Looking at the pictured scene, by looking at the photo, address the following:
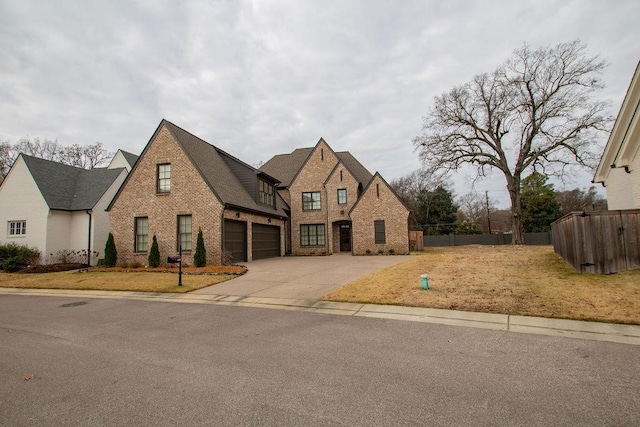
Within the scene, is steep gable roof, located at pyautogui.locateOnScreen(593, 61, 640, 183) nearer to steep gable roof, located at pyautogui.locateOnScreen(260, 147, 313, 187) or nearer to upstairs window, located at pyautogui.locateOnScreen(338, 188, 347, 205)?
upstairs window, located at pyautogui.locateOnScreen(338, 188, 347, 205)

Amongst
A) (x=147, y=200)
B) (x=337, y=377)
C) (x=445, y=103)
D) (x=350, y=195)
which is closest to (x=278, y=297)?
(x=337, y=377)

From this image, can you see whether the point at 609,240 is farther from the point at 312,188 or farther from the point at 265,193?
the point at 312,188

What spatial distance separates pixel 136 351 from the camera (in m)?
5.25

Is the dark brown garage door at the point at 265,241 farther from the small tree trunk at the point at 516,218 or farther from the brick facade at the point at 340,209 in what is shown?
the small tree trunk at the point at 516,218

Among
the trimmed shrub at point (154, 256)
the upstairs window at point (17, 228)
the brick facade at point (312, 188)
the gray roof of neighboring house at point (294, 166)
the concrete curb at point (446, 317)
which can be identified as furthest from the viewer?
the gray roof of neighboring house at point (294, 166)

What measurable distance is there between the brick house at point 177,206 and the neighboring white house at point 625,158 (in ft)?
54.6

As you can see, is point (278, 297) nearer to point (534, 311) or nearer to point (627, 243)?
point (534, 311)

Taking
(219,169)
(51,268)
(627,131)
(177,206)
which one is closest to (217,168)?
(219,169)

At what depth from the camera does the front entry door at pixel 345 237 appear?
95.4 feet

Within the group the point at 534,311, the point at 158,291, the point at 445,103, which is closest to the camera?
the point at 534,311

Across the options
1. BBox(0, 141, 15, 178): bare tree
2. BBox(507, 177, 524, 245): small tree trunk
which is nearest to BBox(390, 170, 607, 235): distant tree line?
BBox(507, 177, 524, 245): small tree trunk

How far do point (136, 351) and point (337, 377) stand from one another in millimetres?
3234

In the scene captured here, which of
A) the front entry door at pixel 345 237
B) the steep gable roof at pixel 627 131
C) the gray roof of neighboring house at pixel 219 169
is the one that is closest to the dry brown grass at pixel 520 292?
the steep gable roof at pixel 627 131

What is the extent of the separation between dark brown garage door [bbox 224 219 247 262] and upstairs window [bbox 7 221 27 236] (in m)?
13.1
